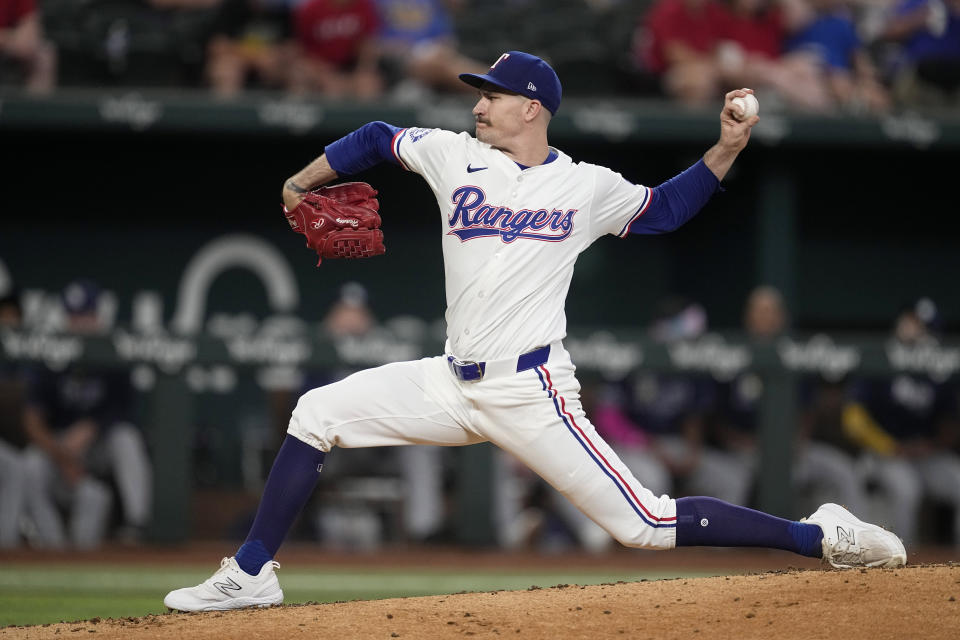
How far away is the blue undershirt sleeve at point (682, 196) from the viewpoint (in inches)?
167

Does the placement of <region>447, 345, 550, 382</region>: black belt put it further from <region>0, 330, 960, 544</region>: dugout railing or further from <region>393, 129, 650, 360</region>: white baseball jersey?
<region>0, 330, 960, 544</region>: dugout railing

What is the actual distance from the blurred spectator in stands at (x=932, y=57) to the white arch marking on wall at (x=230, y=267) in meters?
4.80

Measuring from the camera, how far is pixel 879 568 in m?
4.30

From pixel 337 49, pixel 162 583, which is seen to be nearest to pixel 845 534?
pixel 162 583

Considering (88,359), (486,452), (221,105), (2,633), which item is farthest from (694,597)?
(221,105)

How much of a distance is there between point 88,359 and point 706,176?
4969mm

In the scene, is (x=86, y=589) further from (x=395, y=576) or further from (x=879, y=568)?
(x=879, y=568)

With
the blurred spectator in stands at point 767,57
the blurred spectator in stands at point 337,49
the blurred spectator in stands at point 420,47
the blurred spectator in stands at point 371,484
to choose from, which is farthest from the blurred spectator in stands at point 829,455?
the blurred spectator in stands at point 337,49

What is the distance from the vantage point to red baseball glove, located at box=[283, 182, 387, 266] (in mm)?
4129

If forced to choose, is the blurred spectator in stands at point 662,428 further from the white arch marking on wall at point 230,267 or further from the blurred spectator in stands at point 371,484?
the white arch marking on wall at point 230,267

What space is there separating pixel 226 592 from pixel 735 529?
163cm

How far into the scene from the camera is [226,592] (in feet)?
13.4

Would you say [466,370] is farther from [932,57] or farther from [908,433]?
[932,57]

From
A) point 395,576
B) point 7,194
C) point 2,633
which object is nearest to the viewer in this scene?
point 2,633
